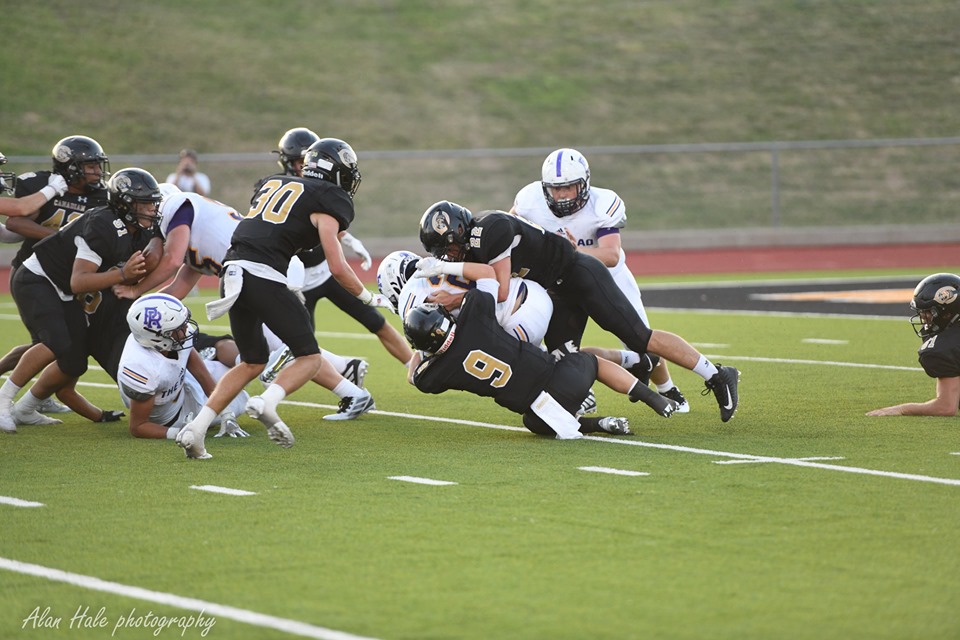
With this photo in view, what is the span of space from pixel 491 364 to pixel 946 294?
2862 mm

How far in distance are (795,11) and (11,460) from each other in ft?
102

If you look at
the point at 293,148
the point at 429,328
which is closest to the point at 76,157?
the point at 293,148

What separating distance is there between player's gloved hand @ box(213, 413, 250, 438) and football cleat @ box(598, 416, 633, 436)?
7.10 ft

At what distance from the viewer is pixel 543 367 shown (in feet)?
26.7

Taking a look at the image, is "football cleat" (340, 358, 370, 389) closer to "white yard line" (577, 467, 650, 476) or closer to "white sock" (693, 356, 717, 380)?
"white sock" (693, 356, 717, 380)

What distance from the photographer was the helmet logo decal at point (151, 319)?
26.9 feet

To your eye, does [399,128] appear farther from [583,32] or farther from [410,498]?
[410,498]

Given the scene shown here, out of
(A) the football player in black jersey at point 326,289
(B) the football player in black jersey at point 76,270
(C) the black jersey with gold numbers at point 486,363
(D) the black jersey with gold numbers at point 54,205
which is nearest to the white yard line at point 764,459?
(C) the black jersey with gold numbers at point 486,363

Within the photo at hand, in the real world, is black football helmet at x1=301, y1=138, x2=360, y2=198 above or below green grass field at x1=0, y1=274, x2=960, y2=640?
above

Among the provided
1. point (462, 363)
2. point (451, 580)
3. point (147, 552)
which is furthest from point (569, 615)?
point (462, 363)

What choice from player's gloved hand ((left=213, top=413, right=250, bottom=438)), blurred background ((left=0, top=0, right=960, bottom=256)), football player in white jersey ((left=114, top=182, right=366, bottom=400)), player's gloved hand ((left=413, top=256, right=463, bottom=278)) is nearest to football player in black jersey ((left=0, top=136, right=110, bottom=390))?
football player in white jersey ((left=114, top=182, right=366, bottom=400))

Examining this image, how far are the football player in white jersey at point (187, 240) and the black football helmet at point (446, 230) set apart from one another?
1225 mm

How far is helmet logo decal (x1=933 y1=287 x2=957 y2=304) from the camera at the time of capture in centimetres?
862

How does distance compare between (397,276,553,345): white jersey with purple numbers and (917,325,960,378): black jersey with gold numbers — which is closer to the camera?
(397,276,553,345): white jersey with purple numbers
